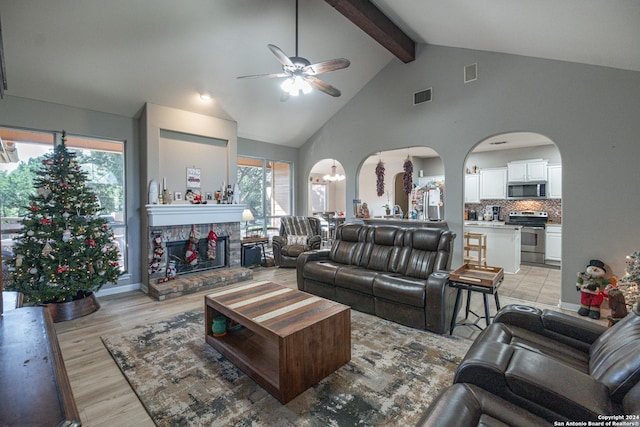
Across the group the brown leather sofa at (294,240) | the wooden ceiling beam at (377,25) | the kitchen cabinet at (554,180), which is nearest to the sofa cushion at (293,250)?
the brown leather sofa at (294,240)

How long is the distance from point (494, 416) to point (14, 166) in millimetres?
5749

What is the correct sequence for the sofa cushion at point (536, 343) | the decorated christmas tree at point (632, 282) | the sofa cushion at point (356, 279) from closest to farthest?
the sofa cushion at point (536, 343) < the decorated christmas tree at point (632, 282) < the sofa cushion at point (356, 279)

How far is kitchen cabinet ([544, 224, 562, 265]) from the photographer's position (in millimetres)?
6176

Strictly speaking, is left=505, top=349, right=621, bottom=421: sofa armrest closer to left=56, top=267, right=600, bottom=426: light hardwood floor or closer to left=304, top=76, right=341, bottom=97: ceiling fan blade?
left=56, top=267, right=600, bottom=426: light hardwood floor

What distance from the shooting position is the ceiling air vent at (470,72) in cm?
447

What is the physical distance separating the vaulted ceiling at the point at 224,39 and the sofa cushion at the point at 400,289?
3058 millimetres

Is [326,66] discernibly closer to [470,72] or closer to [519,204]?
[470,72]

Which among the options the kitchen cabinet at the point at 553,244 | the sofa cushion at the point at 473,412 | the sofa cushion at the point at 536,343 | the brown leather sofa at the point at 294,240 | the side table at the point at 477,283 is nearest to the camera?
the sofa cushion at the point at 473,412

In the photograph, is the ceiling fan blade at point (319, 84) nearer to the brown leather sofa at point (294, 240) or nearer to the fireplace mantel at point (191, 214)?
the fireplace mantel at point (191, 214)

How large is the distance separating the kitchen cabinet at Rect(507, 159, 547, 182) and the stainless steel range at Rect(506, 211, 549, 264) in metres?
0.82

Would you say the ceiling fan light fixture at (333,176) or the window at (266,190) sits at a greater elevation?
the ceiling fan light fixture at (333,176)

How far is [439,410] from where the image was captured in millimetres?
1206

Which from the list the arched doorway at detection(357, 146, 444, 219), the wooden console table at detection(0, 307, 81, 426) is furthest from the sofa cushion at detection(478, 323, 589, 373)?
the arched doorway at detection(357, 146, 444, 219)

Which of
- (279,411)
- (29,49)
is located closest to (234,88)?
(29,49)
